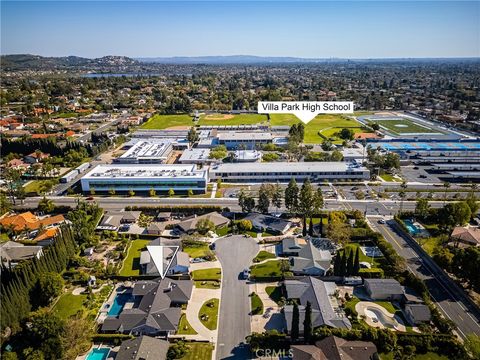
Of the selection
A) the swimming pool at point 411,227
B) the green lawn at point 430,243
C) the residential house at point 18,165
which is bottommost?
the green lawn at point 430,243

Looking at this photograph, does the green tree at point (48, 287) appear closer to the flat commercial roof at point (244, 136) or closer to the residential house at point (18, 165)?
the residential house at point (18, 165)

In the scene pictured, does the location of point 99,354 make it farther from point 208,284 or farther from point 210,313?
point 208,284

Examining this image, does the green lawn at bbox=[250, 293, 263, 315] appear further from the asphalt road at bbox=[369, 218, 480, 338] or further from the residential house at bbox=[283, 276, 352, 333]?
the asphalt road at bbox=[369, 218, 480, 338]

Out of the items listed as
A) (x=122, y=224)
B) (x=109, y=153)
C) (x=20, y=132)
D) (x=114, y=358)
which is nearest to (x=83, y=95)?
(x=20, y=132)

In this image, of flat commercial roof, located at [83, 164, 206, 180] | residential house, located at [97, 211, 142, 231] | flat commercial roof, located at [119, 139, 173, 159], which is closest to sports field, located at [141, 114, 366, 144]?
flat commercial roof, located at [119, 139, 173, 159]

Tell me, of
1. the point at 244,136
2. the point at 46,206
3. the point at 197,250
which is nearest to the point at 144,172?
the point at 46,206

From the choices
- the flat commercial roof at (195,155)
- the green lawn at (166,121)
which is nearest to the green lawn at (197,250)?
the flat commercial roof at (195,155)
